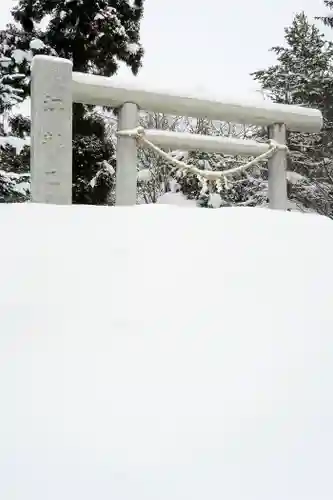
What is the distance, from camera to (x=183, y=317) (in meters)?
1.55

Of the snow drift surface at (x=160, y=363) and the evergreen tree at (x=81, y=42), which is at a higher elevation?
the evergreen tree at (x=81, y=42)

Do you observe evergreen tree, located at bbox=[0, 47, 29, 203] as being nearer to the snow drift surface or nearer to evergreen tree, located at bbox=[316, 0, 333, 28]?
the snow drift surface

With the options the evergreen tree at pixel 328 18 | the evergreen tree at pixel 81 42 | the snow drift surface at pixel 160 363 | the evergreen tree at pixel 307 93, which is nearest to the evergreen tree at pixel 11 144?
the evergreen tree at pixel 81 42

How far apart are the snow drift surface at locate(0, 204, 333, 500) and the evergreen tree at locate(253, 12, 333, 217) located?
18.1 feet

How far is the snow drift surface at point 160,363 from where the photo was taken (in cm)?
105

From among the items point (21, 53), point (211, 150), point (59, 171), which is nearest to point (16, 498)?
point (59, 171)

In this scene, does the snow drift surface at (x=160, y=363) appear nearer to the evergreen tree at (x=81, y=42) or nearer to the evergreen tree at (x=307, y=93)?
the evergreen tree at (x=81, y=42)

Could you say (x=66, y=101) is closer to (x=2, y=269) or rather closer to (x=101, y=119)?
(x=2, y=269)

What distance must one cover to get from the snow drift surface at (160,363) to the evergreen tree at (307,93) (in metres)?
5.51

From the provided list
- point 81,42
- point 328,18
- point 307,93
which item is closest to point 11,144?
point 81,42

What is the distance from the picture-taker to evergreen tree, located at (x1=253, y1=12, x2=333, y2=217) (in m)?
7.52

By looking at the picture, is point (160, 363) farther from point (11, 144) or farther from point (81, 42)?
point (81, 42)

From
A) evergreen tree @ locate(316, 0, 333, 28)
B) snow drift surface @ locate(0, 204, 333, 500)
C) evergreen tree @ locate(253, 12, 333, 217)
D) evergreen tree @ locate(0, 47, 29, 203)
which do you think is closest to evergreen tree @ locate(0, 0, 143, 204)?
evergreen tree @ locate(0, 47, 29, 203)

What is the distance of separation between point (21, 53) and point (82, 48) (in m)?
0.89
